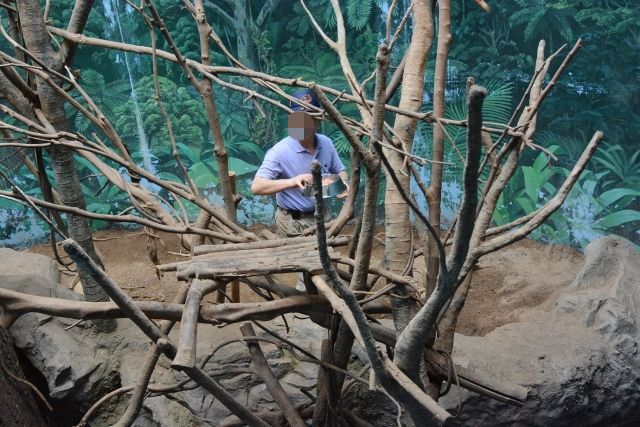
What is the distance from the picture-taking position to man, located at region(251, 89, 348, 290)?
273 centimetres

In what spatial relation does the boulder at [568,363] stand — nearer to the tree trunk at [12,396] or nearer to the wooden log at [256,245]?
the wooden log at [256,245]

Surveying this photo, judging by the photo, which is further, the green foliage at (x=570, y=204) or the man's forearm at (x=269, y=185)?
the green foliage at (x=570, y=204)

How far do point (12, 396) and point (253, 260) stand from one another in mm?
943

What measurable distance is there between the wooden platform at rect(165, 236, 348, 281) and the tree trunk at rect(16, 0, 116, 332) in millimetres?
994

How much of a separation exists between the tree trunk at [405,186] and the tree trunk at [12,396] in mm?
1084

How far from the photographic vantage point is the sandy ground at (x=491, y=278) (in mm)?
3621

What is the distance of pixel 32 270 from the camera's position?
3059mm

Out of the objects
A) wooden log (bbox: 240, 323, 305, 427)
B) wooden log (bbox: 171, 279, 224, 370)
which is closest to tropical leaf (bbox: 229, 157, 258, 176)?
wooden log (bbox: 240, 323, 305, 427)

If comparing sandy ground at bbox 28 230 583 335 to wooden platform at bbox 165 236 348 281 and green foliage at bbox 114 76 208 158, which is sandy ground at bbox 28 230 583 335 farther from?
wooden platform at bbox 165 236 348 281

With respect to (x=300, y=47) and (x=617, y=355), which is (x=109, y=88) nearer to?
(x=300, y=47)

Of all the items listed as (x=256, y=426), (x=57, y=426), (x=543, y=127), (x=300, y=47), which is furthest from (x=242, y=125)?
(x=256, y=426)

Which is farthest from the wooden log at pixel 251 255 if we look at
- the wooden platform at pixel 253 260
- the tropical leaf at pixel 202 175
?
the tropical leaf at pixel 202 175

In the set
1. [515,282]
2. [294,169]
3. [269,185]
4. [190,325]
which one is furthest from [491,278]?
[190,325]

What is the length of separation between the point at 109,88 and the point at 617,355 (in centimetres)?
423
